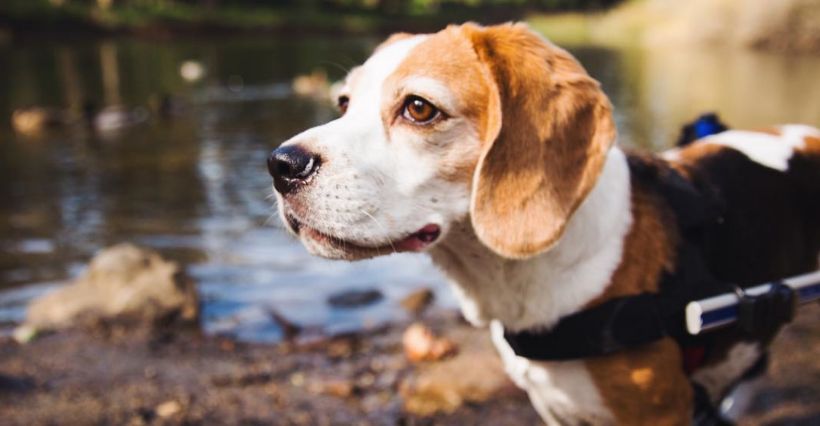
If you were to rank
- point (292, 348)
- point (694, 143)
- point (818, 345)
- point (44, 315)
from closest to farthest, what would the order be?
point (694, 143), point (818, 345), point (292, 348), point (44, 315)

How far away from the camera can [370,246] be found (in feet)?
8.74

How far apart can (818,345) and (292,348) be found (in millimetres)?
3718

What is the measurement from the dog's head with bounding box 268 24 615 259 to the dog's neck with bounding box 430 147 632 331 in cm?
17

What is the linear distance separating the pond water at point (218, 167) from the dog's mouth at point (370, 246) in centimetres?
347

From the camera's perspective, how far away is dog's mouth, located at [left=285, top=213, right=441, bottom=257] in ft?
8.75

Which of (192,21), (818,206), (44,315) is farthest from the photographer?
(192,21)

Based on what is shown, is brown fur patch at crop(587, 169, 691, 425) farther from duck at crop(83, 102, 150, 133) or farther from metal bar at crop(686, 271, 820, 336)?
duck at crop(83, 102, 150, 133)

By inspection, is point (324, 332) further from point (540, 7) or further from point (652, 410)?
point (540, 7)

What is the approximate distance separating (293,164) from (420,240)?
53 cm

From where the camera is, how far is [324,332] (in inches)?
236

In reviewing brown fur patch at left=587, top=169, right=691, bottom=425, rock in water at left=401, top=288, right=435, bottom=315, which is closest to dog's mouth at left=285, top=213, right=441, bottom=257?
brown fur patch at left=587, top=169, right=691, bottom=425

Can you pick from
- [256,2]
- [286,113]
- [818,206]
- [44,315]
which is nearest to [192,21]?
[256,2]

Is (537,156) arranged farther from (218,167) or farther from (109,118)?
(109,118)

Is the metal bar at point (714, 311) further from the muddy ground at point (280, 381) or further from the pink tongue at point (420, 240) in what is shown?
the muddy ground at point (280, 381)
